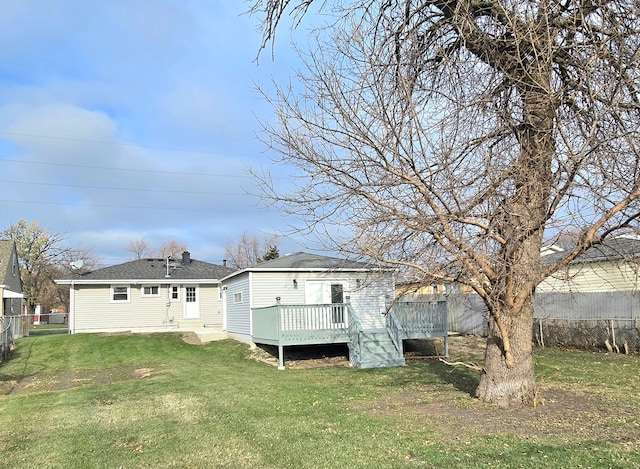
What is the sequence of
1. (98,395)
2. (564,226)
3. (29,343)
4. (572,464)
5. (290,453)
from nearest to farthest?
(572,464)
(290,453)
(564,226)
(98,395)
(29,343)

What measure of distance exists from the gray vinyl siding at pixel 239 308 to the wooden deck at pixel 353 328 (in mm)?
2314

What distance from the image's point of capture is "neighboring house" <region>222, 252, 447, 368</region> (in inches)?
593

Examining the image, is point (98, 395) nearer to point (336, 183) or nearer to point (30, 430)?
point (30, 430)

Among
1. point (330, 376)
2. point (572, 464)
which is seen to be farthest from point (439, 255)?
point (330, 376)

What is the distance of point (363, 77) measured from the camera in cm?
700

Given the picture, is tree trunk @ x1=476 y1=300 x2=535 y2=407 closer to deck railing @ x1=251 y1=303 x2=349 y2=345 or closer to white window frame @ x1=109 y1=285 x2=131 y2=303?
deck railing @ x1=251 y1=303 x2=349 y2=345

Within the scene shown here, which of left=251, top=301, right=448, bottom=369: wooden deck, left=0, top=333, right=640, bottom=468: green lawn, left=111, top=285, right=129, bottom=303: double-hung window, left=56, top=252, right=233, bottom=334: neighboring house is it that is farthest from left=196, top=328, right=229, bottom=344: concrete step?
left=0, top=333, right=640, bottom=468: green lawn

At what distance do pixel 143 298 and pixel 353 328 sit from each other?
44.4 ft

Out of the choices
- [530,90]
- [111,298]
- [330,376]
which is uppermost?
[530,90]

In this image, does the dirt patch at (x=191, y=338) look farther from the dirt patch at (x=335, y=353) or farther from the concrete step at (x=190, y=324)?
the concrete step at (x=190, y=324)

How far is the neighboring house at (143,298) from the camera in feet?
78.4

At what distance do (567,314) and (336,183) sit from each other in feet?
46.5

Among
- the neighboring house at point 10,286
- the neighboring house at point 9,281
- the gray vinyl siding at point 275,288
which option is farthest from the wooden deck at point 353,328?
the neighboring house at point 9,281

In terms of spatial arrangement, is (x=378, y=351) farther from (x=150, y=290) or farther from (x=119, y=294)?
(x=119, y=294)
